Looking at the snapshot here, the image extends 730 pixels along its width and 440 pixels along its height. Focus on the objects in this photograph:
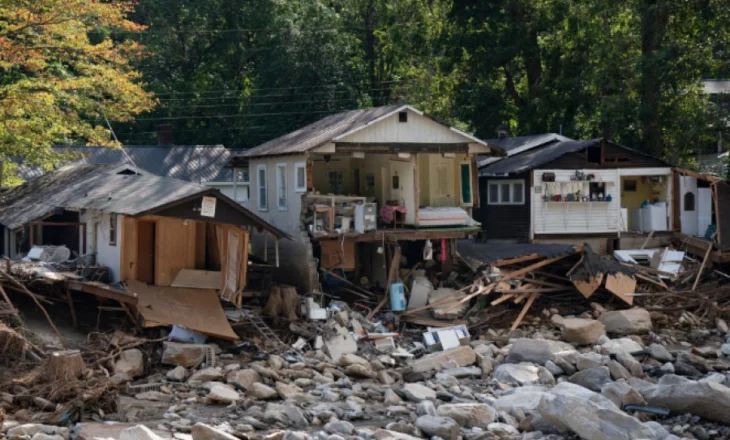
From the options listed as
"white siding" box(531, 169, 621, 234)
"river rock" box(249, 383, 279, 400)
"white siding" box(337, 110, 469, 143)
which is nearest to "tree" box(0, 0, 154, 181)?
"white siding" box(337, 110, 469, 143)

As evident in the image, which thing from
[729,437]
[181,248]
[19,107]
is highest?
[19,107]

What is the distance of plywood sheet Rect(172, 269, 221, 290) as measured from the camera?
89.3 feet

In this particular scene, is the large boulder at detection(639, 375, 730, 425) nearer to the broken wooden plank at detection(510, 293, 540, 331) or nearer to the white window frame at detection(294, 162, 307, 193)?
the broken wooden plank at detection(510, 293, 540, 331)

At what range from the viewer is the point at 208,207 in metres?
26.7

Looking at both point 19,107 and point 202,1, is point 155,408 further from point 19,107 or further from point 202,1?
point 202,1

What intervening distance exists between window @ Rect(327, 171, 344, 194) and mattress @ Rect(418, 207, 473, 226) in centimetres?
327

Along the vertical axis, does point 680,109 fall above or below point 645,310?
above

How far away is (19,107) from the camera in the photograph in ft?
101

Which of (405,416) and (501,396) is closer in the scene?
(405,416)

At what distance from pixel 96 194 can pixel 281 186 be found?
20.2 feet

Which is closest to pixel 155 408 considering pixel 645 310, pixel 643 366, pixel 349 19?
pixel 643 366

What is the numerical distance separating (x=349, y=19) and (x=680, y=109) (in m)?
21.1

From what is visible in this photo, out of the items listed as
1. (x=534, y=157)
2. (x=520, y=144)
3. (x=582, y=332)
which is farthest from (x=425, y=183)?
(x=582, y=332)

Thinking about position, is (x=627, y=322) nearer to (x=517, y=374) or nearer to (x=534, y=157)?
(x=517, y=374)
